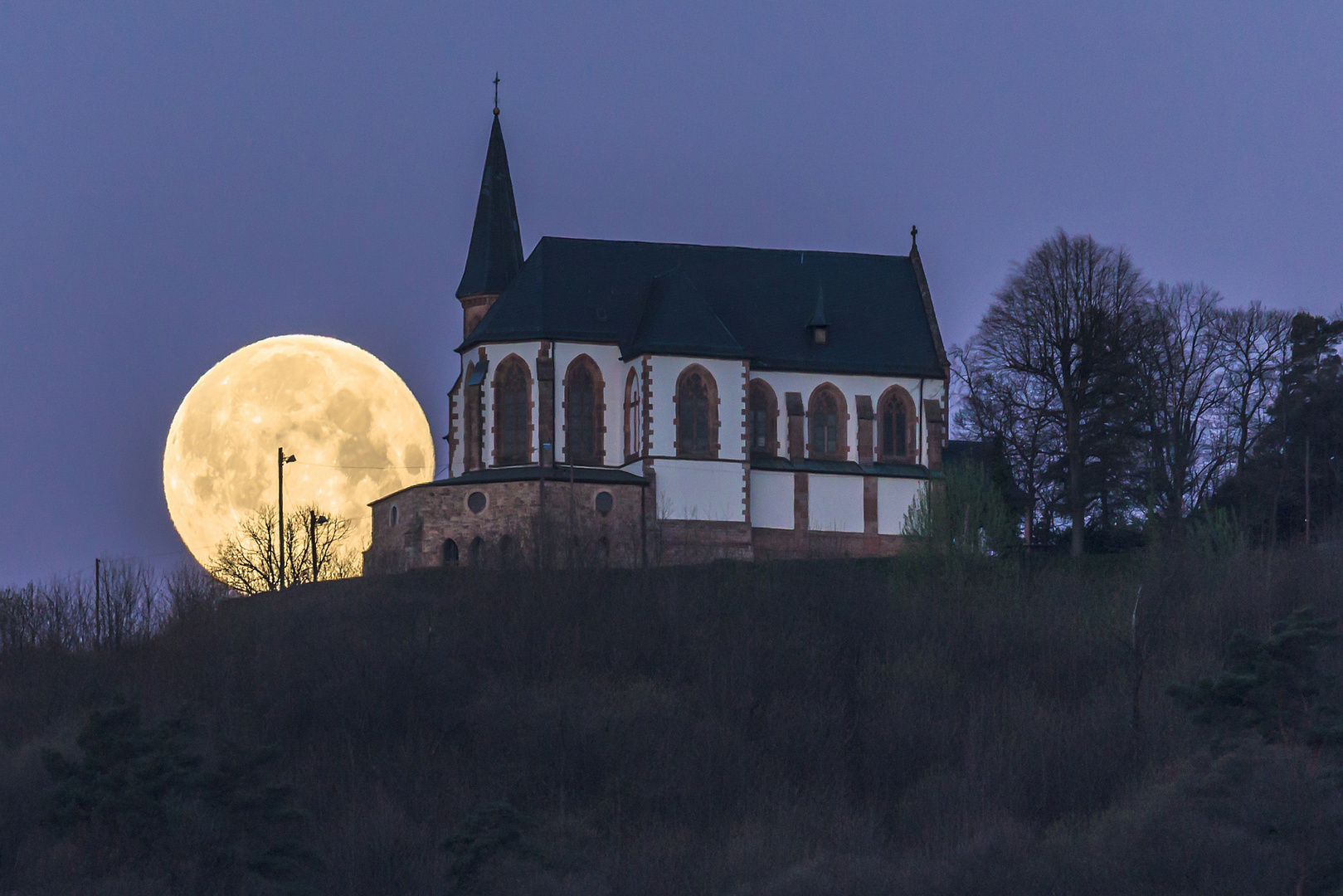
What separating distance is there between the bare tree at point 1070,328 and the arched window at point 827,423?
5257 millimetres

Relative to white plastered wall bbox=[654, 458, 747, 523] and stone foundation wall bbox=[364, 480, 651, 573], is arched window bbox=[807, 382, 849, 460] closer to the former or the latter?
white plastered wall bbox=[654, 458, 747, 523]

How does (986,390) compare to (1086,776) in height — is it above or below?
above

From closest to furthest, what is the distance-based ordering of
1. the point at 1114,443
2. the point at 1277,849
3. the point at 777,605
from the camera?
the point at 1277,849 < the point at 777,605 < the point at 1114,443

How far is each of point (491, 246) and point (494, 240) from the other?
0.98 feet

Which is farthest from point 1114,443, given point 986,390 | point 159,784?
point 159,784

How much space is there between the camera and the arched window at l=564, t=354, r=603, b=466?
228ft

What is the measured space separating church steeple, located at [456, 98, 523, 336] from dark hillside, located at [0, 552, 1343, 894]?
16.9 m

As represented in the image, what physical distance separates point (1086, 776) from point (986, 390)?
26.1 m

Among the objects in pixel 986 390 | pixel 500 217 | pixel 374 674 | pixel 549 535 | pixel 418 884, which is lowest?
pixel 418 884

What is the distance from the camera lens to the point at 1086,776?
48000 millimetres

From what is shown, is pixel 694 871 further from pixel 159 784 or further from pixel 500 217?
pixel 500 217

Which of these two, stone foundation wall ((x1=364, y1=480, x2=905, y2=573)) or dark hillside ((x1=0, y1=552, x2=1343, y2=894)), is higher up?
stone foundation wall ((x1=364, y1=480, x2=905, y2=573))

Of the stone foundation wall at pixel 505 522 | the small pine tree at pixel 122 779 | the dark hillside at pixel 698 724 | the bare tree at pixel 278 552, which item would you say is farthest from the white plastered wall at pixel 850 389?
the small pine tree at pixel 122 779

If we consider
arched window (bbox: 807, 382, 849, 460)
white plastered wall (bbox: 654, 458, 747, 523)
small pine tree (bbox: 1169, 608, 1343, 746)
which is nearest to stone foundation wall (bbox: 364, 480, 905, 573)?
white plastered wall (bbox: 654, 458, 747, 523)
